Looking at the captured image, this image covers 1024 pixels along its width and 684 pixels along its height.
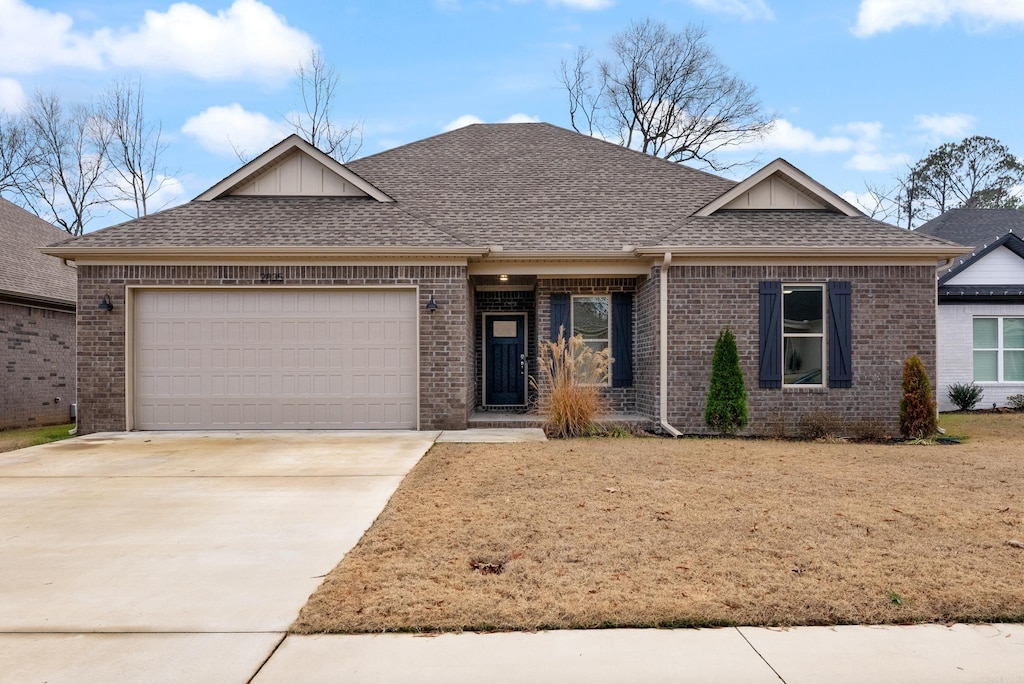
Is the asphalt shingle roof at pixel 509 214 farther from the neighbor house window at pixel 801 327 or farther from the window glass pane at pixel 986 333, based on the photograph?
the window glass pane at pixel 986 333

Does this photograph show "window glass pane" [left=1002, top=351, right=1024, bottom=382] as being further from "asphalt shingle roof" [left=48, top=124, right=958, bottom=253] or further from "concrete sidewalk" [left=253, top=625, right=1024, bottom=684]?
"concrete sidewalk" [left=253, top=625, right=1024, bottom=684]

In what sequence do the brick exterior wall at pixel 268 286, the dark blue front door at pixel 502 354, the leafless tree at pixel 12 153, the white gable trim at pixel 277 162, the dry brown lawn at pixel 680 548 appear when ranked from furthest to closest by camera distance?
the leafless tree at pixel 12 153 < the dark blue front door at pixel 502 354 < the white gable trim at pixel 277 162 < the brick exterior wall at pixel 268 286 < the dry brown lawn at pixel 680 548

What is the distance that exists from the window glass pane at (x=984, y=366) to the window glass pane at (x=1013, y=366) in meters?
0.22

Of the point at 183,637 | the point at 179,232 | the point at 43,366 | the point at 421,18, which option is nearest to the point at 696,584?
the point at 183,637

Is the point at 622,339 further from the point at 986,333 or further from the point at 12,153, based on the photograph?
the point at 12,153

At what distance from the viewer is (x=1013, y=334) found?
1503 cm

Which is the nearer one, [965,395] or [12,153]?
[965,395]

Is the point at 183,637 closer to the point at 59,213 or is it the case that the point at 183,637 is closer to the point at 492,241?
the point at 492,241

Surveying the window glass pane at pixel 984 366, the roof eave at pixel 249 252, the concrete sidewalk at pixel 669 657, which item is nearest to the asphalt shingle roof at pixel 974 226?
the window glass pane at pixel 984 366

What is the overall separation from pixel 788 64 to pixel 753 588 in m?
19.9

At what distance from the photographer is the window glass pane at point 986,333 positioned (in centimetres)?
1505

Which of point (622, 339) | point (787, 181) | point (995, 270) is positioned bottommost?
point (622, 339)

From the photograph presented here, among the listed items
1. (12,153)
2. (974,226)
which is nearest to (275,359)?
(974,226)

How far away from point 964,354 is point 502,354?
1097 cm
